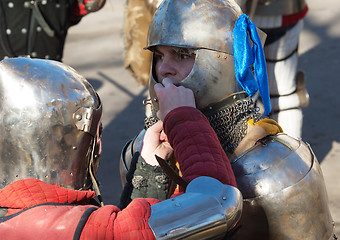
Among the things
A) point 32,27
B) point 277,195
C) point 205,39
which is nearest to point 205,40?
point 205,39

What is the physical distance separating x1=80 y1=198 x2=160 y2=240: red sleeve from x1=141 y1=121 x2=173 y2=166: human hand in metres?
0.61

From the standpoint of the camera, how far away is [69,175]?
1.91 m

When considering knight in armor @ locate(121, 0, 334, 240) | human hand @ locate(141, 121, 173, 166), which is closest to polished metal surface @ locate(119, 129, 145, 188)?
human hand @ locate(141, 121, 173, 166)

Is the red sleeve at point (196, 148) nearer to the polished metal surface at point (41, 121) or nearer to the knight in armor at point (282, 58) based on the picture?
the polished metal surface at point (41, 121)

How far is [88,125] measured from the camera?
1.92m

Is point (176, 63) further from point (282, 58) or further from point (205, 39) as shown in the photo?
point (282, 58)

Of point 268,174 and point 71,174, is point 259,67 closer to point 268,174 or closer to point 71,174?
point 268,174

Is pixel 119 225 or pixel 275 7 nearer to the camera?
pixel 119 225

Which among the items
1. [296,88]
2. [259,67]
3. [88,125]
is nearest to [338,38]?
[296,88]

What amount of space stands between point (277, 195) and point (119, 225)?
744 mm

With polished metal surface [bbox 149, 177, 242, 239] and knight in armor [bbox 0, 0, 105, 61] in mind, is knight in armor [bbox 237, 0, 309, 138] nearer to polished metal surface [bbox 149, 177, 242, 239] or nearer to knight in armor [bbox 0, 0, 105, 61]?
knight in armor [bbox 0, 0, 105, 61]

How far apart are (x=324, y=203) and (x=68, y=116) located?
3.59 ft

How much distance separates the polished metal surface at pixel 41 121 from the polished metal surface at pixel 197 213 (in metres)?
0.41

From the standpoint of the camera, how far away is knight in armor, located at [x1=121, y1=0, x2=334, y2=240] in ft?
6.92
